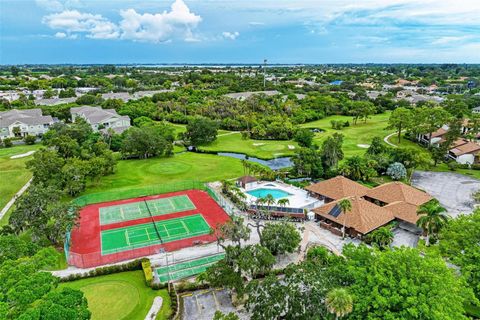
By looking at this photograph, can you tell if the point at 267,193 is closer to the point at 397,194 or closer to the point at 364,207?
the point at 364,207

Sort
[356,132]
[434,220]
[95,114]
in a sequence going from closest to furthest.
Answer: [434,220] < [356,132] < [95,114]

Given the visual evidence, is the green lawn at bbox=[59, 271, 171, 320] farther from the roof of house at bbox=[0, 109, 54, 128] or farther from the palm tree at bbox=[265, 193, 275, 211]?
the roof of house at bbox=[0, 109, 54, 128]

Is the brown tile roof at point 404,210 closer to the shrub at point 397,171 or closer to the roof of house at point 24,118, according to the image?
the shrub at point 397,171

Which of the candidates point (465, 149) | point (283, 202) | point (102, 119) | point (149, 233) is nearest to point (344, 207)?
point (283, 202)

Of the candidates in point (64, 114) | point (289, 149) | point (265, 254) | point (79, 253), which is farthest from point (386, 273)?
point (64, 114)

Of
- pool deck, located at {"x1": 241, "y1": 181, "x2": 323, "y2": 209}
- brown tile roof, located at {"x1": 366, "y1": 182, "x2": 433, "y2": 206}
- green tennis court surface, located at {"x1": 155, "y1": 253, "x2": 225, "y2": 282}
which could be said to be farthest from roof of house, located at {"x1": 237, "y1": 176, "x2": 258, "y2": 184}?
green tennis court surface, located at {"x1": 155, "y1": 253, "x2": 225, "y2": 282}

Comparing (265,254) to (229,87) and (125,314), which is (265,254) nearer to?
(125,314)
